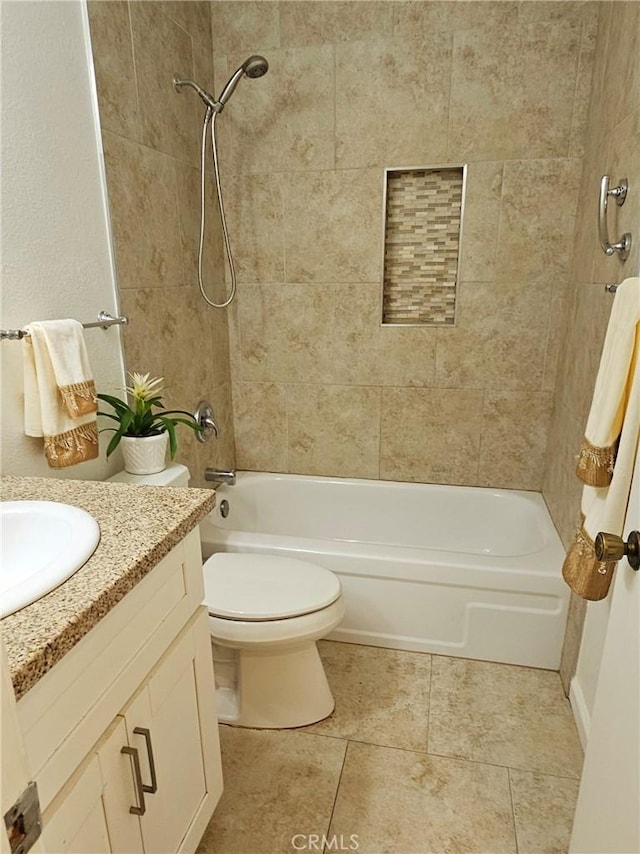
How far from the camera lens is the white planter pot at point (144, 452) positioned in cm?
154

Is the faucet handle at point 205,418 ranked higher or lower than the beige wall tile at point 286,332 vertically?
lower

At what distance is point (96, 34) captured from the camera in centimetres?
150

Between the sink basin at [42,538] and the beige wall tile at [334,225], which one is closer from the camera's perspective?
the sink basin at [42,538]

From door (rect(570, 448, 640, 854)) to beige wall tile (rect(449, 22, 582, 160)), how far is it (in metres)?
1.68

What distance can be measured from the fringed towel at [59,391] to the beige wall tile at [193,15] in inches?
52.2

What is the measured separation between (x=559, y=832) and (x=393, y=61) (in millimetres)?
2587

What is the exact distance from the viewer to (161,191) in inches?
73.9

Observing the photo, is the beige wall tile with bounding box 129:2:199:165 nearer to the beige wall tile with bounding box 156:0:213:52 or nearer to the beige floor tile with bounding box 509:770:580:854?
the beige wall tile with bounding box 156:0:213:52

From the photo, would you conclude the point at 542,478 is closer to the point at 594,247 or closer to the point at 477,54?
the point at 594,247

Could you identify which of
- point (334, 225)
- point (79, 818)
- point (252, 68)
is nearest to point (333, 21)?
point (252, 68)

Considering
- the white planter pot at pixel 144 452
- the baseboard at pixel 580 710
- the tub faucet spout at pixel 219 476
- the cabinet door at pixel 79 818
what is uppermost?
the white planter pot at pixel 144 452

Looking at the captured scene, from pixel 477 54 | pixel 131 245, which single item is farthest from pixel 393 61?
pixel 131 245

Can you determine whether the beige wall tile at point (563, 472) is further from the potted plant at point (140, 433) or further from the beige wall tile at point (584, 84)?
the potted plant at point (140, 433)

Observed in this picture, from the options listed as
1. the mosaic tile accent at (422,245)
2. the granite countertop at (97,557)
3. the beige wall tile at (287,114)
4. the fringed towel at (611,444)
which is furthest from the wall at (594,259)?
the granite countertop at (97,557)
